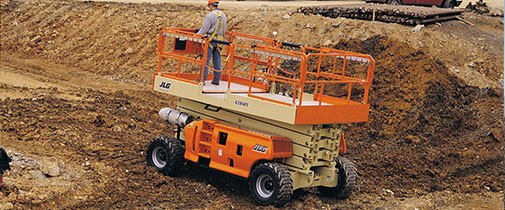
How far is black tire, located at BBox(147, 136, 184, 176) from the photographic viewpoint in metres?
13.8

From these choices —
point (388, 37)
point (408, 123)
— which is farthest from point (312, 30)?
point (408, 123)


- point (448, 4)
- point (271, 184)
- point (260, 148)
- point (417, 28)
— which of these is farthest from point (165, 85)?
point (448, 4)

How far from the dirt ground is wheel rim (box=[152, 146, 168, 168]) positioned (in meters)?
0.26

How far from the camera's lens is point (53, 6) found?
29625mm

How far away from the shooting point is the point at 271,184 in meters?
12.8

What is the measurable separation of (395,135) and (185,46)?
6108 millimetres

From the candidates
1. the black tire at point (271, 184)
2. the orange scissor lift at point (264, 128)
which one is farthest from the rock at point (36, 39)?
the black tire at point (271, 184)

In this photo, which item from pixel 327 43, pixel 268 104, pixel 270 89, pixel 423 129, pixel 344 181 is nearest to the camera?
pixel 268 104

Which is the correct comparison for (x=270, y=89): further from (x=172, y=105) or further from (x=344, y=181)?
(x=172, y=105)

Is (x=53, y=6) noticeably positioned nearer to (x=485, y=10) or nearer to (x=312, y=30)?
(x=312, y=30)

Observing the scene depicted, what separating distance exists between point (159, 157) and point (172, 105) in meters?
6.03

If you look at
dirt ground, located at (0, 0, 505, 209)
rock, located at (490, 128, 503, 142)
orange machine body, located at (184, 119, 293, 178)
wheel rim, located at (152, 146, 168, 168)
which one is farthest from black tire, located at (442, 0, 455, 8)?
orange machine body, located at (184, 119, 293, 178)

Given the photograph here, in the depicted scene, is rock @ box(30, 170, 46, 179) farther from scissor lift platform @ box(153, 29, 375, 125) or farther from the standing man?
the standing man

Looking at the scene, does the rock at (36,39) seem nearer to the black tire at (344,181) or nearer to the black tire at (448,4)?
the black tire at (448,4)
